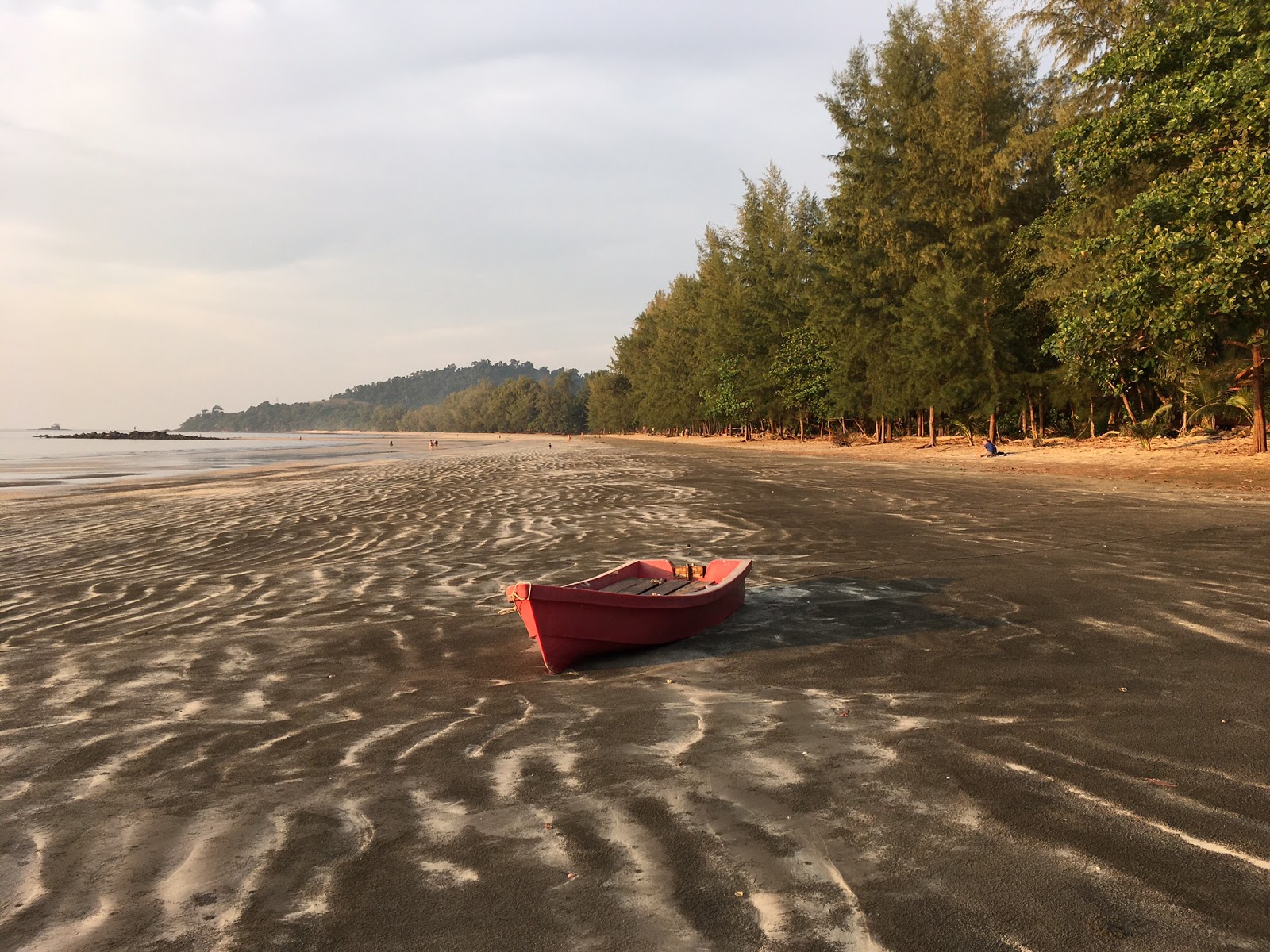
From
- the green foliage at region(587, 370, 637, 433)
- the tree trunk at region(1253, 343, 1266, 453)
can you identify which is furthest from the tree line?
the green foliage at region(587, 370, 637, 433)

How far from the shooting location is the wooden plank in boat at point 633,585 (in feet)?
27.3

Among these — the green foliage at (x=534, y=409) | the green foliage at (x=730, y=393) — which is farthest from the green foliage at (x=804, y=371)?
the green foliage at (x=534, y=409)

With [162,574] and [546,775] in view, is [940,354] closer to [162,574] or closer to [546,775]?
[162,574]

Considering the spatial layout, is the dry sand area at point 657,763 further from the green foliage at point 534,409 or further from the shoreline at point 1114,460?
the green foliage at point 534,409

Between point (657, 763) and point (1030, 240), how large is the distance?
33721 millimetres

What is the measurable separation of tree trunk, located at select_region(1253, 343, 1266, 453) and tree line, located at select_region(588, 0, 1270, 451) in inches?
2.2

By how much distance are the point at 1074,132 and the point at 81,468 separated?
47.8 metres

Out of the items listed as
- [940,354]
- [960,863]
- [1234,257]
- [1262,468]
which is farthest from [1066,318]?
[960,863]

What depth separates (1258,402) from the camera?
22.2m

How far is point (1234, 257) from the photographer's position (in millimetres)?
16953

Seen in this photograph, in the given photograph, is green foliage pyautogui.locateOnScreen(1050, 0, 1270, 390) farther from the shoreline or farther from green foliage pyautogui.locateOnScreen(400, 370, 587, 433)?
green foliage pyautogui.locateOnScreen(400, 370, 587, 433)

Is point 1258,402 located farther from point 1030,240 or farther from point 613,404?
point 613,404

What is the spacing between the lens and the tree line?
18.7 meters

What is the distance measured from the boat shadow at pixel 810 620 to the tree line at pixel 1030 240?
13.3m
